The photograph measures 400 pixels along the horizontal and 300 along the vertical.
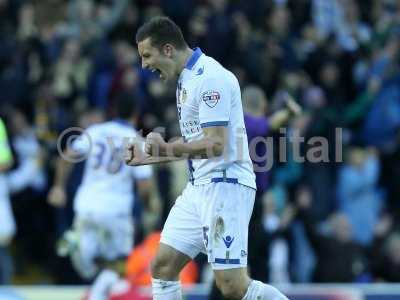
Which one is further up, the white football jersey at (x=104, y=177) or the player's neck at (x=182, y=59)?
the player's neck at (x=182, y=59)

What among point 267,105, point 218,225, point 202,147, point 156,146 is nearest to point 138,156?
point 156,146

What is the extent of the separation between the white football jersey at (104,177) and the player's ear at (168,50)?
10.1 ft

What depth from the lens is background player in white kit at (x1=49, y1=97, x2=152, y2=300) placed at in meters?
11.0

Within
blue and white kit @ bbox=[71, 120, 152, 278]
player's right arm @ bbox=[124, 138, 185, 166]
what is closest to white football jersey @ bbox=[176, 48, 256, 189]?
player's right arm @ bbox=[124, 138, 185, 166]

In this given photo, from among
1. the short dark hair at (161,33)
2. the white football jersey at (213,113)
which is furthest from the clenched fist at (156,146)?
the short dark hair at (161,33)

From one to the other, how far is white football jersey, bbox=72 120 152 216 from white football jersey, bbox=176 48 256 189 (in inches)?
118

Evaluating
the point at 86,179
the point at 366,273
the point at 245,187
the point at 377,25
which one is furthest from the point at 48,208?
the point at 245,187

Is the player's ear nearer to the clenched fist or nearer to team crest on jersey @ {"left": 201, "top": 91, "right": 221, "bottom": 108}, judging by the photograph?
team crest on jersey @ {"left": 201, "top": 91, "right": 221, "bottom": 108}

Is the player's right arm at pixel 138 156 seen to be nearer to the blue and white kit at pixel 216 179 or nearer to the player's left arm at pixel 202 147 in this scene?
the player's left arm at pixel 202 147

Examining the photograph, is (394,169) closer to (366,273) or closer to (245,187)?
(366,273)

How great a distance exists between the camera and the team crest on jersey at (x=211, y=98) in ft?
25.5

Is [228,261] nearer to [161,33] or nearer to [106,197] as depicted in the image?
[161,33]

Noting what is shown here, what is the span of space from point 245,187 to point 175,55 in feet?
3.39

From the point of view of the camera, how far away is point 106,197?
11.3m
